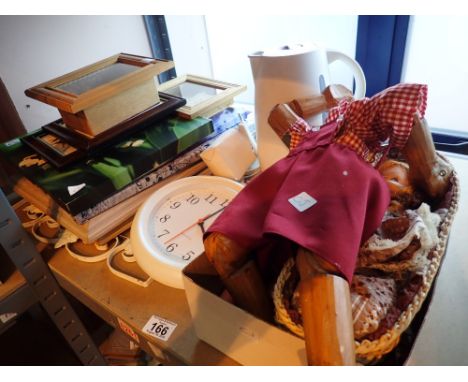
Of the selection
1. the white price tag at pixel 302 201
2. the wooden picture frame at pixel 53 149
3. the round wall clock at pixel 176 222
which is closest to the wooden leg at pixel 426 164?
the white price tag at pixel 302 201

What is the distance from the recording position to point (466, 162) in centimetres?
71

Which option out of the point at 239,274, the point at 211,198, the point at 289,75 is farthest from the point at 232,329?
the point at 289,75

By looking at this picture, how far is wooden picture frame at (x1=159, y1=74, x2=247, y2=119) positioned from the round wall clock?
0.54 feet

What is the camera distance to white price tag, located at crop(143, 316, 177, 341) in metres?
0.50

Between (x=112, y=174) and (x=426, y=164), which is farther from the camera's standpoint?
(x=112, y=174)

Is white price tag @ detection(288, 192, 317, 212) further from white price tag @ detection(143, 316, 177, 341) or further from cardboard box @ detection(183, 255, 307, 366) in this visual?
white price tag @ detection(143, 316, 177, 341)

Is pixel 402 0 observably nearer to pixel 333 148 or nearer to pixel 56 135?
pixel 333 148

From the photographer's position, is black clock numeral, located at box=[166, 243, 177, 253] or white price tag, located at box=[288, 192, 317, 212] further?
black clock numeral, located at box=[166, 243, 177, 253]

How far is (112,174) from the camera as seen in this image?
1.98 ft

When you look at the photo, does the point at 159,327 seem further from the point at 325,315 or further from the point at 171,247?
the point at 325,315

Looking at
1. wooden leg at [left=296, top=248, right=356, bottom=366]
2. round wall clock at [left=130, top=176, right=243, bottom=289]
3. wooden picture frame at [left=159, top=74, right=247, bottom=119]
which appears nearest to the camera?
wooden leg at [left=296, top=248, right=356, bottom=366]

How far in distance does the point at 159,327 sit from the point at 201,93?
1.73 feet

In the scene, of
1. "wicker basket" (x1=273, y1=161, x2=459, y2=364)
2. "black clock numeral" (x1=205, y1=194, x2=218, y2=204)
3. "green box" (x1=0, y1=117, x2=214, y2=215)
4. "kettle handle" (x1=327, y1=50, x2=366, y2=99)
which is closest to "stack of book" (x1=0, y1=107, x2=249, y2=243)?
"green box" (x1=0, y1=117, x2=214, y2=215)

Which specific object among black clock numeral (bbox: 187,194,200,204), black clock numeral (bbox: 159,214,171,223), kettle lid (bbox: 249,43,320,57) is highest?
kettle lid (bbox: 249,43,320,57)
